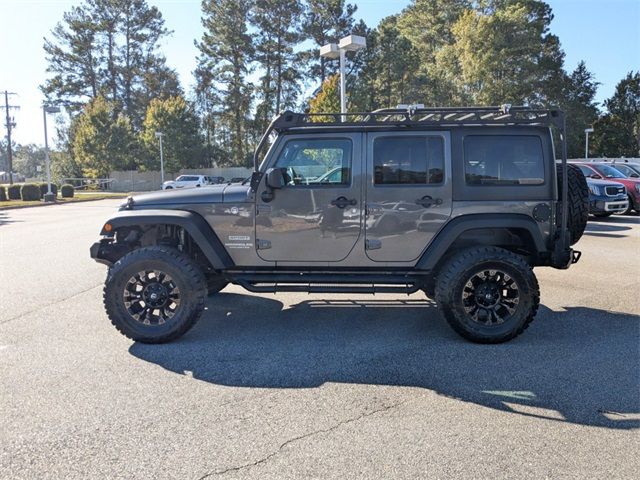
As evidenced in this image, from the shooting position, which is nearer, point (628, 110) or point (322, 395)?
point (322, 395)

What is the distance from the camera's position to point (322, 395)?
3.86 meters

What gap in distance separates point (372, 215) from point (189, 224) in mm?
1774

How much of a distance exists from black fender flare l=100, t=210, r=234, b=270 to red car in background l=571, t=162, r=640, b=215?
14776 mm

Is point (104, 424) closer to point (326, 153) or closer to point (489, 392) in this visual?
point (489, 392)

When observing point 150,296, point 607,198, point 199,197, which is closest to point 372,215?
point 199,197

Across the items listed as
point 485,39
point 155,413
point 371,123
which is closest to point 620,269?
point 371,123

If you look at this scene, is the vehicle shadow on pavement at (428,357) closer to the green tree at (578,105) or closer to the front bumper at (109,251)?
the front bumper at (109,251)

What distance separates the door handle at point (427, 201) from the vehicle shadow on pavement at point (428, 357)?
4.38 feet

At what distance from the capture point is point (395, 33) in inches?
1905

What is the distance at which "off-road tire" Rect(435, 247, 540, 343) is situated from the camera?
190 inches

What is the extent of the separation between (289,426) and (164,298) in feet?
7.26

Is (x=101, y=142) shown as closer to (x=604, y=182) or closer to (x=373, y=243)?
(x=604, y=182)

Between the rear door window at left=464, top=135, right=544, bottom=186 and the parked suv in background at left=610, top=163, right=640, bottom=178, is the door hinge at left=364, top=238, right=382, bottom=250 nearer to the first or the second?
the rear door window at left=464, top=135, right=544, bottom=186

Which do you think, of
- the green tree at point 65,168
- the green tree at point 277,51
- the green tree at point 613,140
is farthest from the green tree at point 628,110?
the green tree at point 65,168
